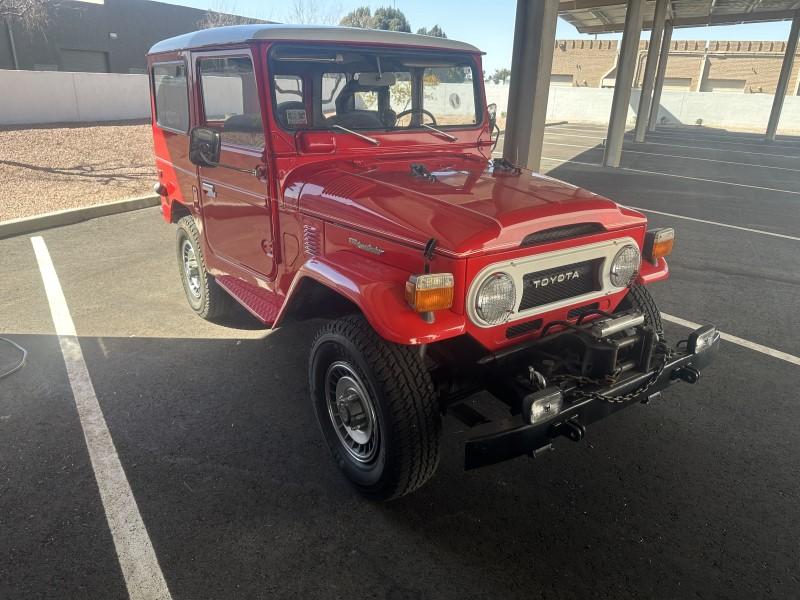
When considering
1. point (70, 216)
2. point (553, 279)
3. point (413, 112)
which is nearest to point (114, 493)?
point (553, 279)

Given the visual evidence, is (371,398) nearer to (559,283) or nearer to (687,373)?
(559,283)

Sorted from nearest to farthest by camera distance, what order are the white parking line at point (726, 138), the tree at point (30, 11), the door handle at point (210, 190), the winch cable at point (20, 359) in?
the winch cable at point (20, 359), the door handle at point (210, 190), the tree at point (30, 11), the white parking line at point (726, 138)

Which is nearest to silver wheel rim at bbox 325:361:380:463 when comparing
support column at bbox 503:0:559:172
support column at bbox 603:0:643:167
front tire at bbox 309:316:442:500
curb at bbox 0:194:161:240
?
front tire at bbox 309:316:442:500

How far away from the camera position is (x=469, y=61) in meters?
3.94

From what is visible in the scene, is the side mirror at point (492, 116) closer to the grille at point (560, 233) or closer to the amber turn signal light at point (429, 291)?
the grille at point (560, 233)

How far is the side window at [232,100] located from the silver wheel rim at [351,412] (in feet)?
A: 4.77

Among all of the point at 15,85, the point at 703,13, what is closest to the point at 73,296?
the point at 15,85

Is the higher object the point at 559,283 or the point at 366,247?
the point at 366,247

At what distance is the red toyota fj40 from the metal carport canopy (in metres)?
20.1

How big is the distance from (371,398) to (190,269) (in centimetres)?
308

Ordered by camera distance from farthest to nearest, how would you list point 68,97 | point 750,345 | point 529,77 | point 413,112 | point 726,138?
point 726,138 → point 68,97 → point 529,77 → point 750,345 → point 413,112

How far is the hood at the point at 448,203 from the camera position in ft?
8.23

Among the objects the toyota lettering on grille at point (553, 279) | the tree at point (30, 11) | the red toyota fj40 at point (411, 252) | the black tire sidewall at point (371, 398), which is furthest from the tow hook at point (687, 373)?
the tree at point (30, 11)

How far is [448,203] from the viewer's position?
274 centimetres
